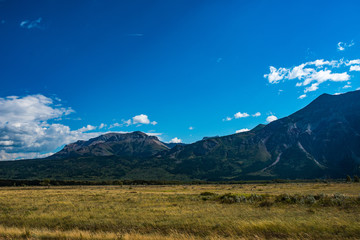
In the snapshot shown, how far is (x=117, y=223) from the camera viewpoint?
1800cm

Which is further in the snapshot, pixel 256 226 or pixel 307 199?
pixel 307 199

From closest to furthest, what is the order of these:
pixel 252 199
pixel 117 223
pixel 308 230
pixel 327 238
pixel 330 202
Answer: pixel 327 238 → pixel 308 230 → pixel 117 223 → pixel 330 202 → pixel 252 199

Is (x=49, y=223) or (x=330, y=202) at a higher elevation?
(x=49, y=223)

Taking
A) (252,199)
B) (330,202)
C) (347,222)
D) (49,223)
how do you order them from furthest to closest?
(252,199) < (330,202) < (49,223) < (347,222)

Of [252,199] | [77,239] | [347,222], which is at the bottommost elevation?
[252,199]

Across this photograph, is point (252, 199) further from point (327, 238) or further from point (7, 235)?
point (7, 235)

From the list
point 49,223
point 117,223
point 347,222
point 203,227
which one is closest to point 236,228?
point 203,227

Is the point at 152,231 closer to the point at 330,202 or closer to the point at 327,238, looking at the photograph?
the point at 327,238

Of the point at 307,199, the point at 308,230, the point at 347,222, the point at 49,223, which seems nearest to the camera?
the point at 308,230

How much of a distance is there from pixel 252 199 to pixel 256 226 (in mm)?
18666

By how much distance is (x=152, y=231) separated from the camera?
51.1 ft

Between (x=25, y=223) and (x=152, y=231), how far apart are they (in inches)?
456

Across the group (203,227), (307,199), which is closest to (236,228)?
(203,227)

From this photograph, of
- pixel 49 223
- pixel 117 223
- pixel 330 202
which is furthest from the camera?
pixel 330 202
